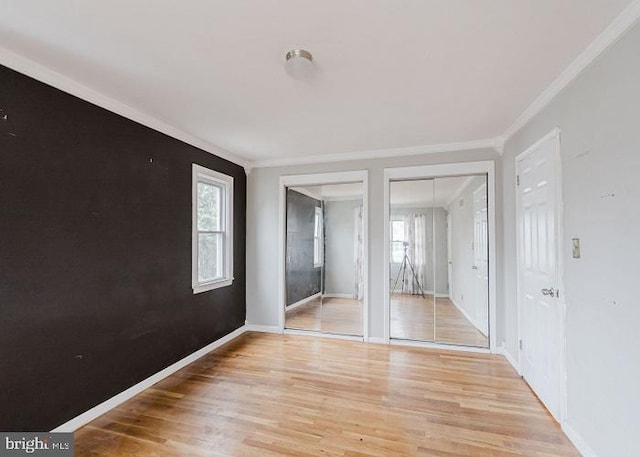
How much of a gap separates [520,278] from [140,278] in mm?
3645

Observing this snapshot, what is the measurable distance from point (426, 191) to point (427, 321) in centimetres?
180

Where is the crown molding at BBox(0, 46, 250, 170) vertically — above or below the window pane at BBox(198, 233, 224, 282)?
above

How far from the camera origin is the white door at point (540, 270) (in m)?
2.30

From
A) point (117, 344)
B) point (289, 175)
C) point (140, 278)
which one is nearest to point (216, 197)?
point (289, 175)

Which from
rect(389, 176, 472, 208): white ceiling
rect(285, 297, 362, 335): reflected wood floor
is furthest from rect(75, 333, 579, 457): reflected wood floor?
rect(389, 176, 472, 208): white ceiling

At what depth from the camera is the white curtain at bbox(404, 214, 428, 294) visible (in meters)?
4.22

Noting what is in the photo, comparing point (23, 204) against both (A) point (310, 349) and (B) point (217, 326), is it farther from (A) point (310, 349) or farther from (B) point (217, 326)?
(A) point (310, 349)

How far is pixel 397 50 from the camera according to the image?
186 centimetres

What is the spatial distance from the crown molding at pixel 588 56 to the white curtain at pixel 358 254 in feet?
7.39

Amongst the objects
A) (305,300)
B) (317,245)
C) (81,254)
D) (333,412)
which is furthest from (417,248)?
(81,254)

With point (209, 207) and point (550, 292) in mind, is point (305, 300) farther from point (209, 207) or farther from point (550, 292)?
point (550, 292)

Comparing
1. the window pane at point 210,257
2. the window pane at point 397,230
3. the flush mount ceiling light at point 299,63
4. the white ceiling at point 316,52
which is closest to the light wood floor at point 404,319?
the window pane at point 397,230

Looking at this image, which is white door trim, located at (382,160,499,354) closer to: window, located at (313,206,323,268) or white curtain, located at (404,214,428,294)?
white curtain, located at (404,214,428,294)

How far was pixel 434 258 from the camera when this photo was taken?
4250 millimetres
